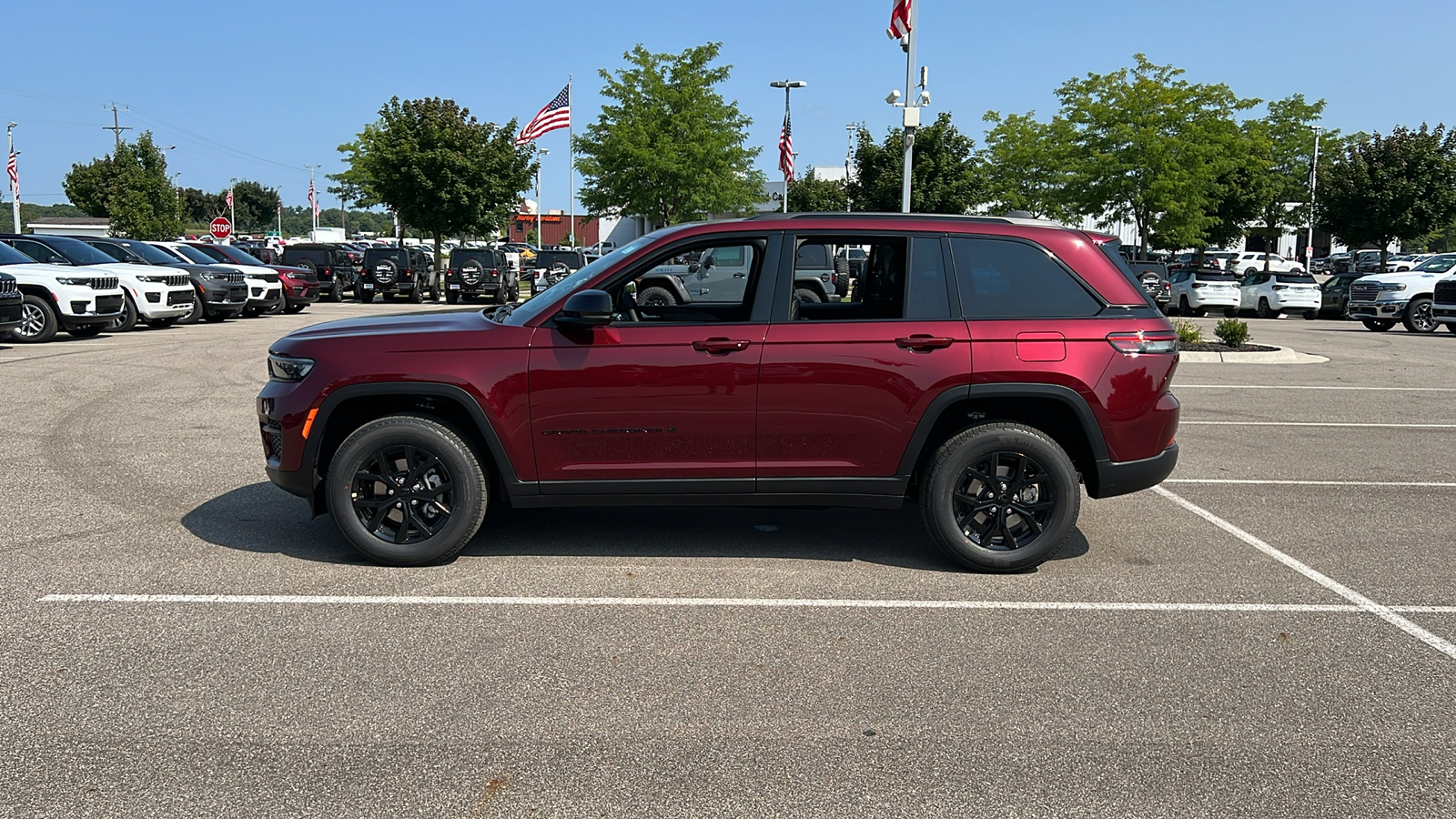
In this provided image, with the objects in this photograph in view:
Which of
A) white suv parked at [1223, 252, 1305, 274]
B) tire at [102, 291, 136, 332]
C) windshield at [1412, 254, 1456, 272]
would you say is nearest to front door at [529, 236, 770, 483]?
tire at [102, 291, 136, 332]

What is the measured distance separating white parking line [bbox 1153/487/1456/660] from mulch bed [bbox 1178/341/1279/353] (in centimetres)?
1184

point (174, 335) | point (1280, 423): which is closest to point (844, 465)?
point (1280, 423)

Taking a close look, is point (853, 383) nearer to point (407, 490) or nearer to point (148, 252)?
point (407, 490)

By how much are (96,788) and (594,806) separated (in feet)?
4.94

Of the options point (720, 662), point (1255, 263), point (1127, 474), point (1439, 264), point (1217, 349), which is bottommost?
point (720, 662)

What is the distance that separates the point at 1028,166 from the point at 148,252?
31.0 m

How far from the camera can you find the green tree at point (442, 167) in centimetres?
3884

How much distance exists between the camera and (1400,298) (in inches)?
1016

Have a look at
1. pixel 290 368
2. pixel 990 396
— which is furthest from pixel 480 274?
pixel 990 396

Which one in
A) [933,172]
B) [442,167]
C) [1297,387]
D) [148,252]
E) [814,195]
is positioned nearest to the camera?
[1297,387]

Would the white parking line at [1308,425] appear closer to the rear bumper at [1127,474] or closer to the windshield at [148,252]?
the rear bumper at [1127,474]

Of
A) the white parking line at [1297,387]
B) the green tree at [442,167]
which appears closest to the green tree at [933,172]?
the green tree at [442,167]

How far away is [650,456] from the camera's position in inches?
223

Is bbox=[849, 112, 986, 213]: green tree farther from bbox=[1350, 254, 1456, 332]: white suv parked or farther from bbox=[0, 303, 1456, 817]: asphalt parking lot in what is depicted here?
bbox=[0, 303, 1456, 817]: asphalt parking lot
